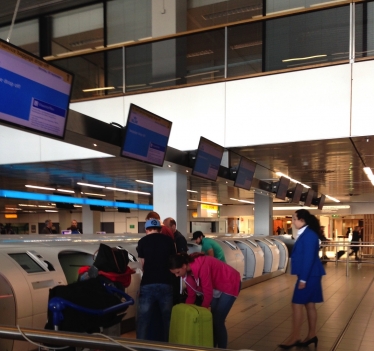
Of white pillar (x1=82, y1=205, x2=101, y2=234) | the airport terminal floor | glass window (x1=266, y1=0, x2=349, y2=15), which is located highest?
glass window (x1=266, y1=0, x2=349, y2=15)

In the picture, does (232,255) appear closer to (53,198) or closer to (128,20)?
(128,20)

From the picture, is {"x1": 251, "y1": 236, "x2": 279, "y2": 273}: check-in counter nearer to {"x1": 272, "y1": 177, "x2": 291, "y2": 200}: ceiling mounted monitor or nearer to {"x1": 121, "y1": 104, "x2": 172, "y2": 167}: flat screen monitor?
{"x1": 272, "y1": 177, "x2": 291, "y2": 200}: ceiling mounted monitor

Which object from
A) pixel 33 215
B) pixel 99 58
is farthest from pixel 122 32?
pixel 33 215

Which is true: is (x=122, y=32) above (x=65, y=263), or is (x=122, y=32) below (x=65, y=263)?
above

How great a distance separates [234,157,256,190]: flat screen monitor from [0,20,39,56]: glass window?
8.02m

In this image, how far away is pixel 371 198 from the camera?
1010 inches

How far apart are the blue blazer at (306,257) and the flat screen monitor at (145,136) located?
245 centimetres

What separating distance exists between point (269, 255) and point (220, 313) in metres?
8.89

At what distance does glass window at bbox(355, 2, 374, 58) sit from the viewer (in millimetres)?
7809

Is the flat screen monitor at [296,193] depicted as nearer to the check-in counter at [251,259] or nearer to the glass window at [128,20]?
the check-in counter at [251,259]

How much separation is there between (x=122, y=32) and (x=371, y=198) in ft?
59.5

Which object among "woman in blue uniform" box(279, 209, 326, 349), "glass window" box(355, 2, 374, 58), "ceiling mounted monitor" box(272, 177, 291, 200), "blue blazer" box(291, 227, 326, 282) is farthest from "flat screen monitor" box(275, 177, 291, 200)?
"blue blazer" box(291, 227, 326, 282)

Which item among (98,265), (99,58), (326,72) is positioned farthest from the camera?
(99,58)

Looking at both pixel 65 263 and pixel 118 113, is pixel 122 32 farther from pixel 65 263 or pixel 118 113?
pixel 65 263
